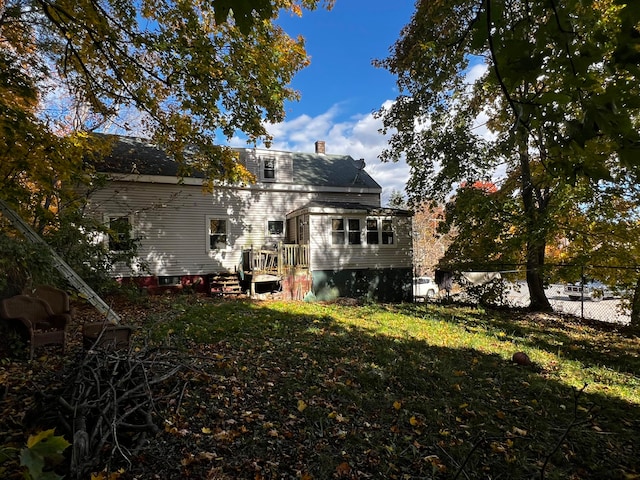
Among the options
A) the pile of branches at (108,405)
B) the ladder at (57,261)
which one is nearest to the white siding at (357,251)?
the ladder at (57,261)

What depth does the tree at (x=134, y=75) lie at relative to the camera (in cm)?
522

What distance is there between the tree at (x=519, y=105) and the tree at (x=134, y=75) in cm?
372

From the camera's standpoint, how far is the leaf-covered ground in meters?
2.65

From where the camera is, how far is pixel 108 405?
2711mm

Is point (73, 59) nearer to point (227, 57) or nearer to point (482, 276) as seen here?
point (227, 57)

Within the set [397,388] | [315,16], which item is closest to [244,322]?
[397,388]

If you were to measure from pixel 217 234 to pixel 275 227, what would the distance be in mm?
2463

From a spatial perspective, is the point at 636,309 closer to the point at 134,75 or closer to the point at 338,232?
the point at 338,232

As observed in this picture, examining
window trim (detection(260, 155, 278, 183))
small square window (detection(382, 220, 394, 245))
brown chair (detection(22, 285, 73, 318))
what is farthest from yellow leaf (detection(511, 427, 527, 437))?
window trim (detection(260, 155, 278, 183))

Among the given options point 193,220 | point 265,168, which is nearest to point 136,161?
point 193,220

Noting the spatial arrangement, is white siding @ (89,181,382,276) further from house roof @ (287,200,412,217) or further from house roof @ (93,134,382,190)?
house roof @ (287,200,412,217)

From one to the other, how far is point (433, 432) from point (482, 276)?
10168mm

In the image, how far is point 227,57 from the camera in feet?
21.3

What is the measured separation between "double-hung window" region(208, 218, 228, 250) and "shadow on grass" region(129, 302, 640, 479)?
8.22m
